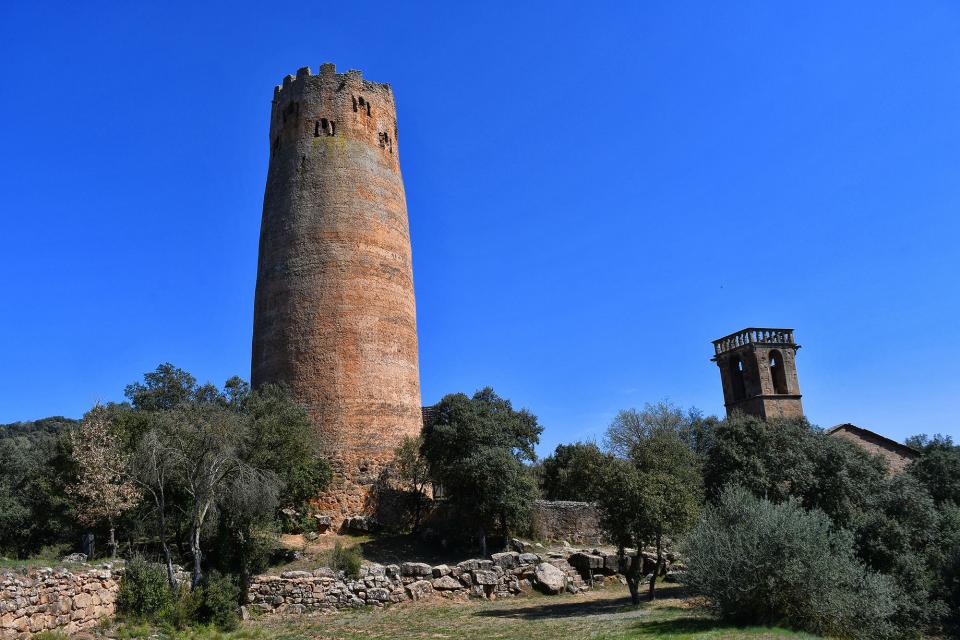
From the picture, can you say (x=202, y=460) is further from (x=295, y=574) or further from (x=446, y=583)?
(x=446, y=583)

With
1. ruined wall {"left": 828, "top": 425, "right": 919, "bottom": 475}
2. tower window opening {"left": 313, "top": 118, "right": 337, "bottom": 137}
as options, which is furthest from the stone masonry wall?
ruined wall {"left": 828, "top": 425, "right": 919, "bottom": 475}

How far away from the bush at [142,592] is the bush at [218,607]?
77cm

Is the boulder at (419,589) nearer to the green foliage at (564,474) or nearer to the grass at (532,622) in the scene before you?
the grass at (532,622)

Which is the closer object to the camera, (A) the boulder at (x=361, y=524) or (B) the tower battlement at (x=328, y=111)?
(A) the boulder at (x=361, y=524)

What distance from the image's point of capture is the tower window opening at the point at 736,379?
43.3 m

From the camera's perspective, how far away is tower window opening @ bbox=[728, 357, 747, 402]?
4334 centimetres

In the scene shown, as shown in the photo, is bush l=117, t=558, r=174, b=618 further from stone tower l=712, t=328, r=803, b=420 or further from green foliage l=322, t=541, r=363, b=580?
stone tower l=712, t=328, r=803, b=420

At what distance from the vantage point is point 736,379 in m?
43.8

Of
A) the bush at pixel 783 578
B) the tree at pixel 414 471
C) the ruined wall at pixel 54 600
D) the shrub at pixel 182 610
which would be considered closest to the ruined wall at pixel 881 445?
the tree at pixel 414 471

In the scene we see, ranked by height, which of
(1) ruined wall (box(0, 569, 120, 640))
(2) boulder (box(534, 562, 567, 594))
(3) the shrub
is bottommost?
(2) boulder (box(534, 562, 567, 594))

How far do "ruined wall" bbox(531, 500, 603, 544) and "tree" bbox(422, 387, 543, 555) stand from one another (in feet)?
6.15

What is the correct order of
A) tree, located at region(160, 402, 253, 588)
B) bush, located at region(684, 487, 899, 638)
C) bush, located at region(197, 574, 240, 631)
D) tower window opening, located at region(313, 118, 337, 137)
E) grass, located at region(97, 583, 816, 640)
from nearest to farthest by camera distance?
grass, located at region(97, 583, 816, 640) → bush, located at region(684, 487, 899, 638) → bush, located at region(197, 574, 240, 631) → tree, located at region(160, 402, 253, 588) → tower window opening, located at region(313, 118, 337, 137)

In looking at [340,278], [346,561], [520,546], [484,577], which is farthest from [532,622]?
[340,278]

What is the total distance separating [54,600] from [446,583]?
33.1 feet
